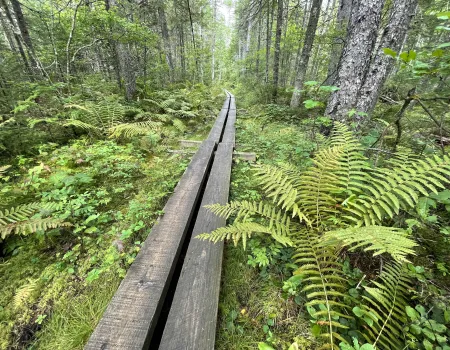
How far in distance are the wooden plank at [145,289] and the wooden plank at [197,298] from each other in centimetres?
12

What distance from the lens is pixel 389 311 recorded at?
123 cm

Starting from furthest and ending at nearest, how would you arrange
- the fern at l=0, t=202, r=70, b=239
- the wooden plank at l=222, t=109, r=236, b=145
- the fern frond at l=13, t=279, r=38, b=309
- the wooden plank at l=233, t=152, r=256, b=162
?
1. the wooden plank at l=222, t=109, r=236, b=145
2. the wooden plank at l=233, t=152, r=256, b=162
3. the fern at l=0, t=202, r=70, b=239
4. the fern frond at l=13, t=279, r=38, b=309

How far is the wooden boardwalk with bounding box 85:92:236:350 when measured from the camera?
1173 millimetres

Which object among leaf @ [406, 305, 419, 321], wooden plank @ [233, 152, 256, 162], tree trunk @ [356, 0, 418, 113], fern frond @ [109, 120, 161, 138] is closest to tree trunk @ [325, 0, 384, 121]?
tree trunk @ [356, 0, 418, 113]

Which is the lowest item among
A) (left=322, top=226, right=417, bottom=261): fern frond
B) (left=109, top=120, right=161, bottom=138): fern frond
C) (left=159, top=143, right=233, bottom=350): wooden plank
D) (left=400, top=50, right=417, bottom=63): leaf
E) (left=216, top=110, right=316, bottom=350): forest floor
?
(left=216, top=110, right=316, bottom=350): forest floor

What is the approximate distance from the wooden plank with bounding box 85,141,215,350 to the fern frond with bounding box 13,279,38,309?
2.51ft

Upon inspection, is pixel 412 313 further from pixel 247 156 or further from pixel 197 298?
pixel 247 156

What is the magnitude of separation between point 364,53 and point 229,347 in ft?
13.8

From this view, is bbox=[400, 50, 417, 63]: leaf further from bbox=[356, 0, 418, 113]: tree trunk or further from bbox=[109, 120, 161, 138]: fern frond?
bbox=[109, 120, 161, 138]: fern frond

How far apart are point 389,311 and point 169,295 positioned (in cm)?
158

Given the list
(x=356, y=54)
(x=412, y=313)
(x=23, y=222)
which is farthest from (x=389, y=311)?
(x=356, y=54)

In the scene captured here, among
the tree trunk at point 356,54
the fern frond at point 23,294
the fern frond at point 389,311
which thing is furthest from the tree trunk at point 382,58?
the fern frond at point 23,294

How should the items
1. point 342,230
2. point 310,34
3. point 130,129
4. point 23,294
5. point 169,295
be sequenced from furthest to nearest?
point 310,34 < point 130,129 < point 169,295 < point 23,294 < point 342,230

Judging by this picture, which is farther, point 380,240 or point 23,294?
point 23,294
